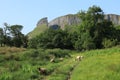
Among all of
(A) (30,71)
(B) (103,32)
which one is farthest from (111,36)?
(A) (30,71)

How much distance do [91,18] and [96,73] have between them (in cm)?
7036

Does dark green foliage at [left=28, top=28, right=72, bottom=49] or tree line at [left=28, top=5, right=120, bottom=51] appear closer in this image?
tree line at [left=28, top=5, right=120, bottom=51]

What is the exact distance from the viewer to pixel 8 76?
91.1 ft

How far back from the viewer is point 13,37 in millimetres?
122062

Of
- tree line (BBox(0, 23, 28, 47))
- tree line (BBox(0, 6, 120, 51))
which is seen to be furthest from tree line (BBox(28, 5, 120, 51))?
tree line (BBox(0, 23, 28, 47))

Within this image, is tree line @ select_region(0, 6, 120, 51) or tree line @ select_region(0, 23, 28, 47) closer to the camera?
tree line @ select_region(0, 6, 120, 51)

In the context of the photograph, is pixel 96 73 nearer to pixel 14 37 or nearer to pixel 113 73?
pixel 113 73

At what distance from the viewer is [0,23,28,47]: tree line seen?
120231 mm

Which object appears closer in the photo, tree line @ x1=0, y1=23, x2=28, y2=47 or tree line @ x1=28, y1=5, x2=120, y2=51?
tree line @ x1=28, y1=5, x2=120, y2=51

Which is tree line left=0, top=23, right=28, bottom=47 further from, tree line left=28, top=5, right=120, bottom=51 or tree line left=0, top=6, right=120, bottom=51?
tree line left=28, top=5, right=120, bottom=51

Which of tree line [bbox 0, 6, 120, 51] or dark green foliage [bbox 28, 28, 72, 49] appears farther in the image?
dark green foliage [bbox 28, 28, 72, 49]

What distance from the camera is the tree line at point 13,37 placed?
394ft

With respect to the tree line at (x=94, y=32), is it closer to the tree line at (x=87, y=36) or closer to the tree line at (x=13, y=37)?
the tree line at (x=87, y=36)

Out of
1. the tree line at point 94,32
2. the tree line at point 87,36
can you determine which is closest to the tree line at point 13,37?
the tree line at point 87,36
